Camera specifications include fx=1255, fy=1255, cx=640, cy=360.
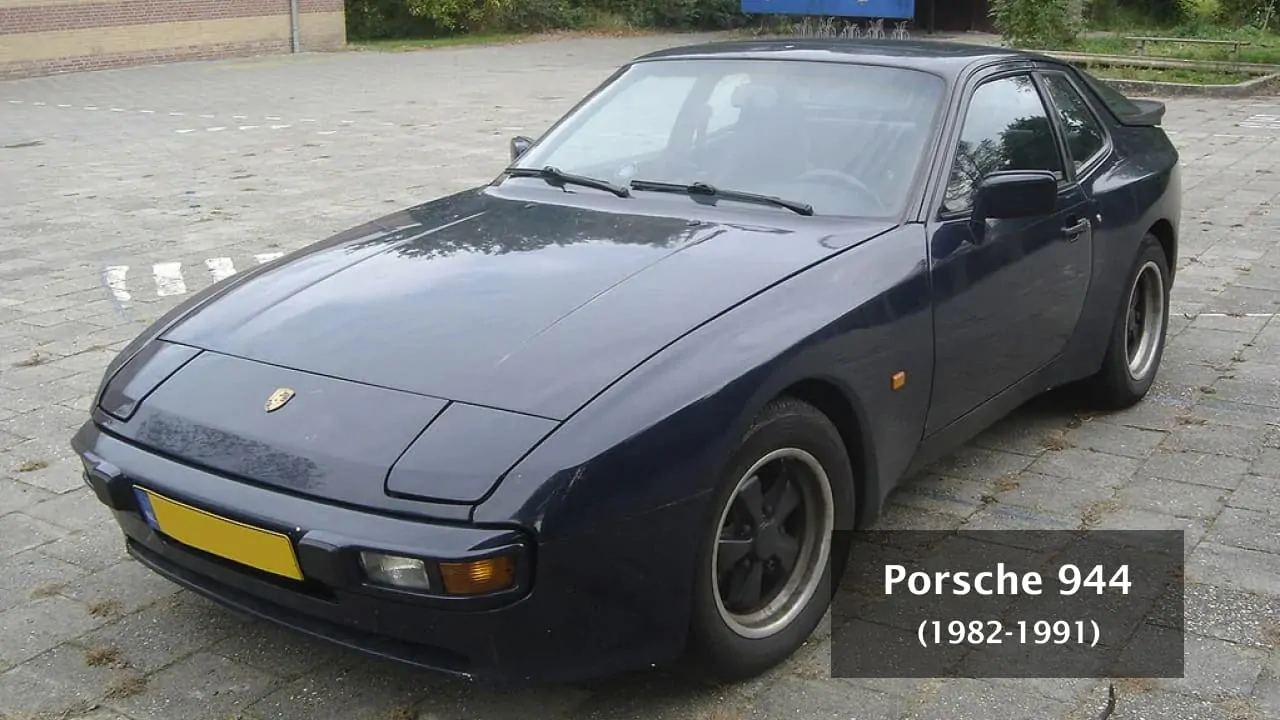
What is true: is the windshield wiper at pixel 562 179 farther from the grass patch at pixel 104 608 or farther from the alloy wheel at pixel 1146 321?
the alloy wheel at pixel 1146 321

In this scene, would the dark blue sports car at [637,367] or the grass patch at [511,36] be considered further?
the grass patch at [511,36]

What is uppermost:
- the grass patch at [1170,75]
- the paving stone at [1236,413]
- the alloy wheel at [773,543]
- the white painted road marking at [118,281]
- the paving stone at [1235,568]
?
the grass patch at [1170,75]

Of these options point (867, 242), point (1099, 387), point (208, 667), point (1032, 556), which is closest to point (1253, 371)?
point (1099, 387)

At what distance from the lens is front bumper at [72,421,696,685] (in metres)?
2.51

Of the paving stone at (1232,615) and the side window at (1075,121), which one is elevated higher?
the side window at (1075,121)

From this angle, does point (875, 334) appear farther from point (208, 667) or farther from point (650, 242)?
point (208, 667)

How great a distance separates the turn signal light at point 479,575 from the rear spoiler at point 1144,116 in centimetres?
357

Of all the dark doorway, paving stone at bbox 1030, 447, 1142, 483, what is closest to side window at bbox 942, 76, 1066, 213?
paving stone at bbox 1030, 447, 1142, 483

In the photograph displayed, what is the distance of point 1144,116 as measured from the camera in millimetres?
5203

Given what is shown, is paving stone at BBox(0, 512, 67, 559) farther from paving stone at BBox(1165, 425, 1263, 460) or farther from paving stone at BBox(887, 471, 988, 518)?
paving stone at BBox(1165, 425, 1263, 460)

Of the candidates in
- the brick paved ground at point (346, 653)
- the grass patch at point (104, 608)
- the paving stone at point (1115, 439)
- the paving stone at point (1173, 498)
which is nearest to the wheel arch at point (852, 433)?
the brick paved ground at point (346, 653)

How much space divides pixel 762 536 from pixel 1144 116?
318 cm

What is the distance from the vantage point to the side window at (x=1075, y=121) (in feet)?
14.9

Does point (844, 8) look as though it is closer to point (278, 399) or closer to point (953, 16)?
point (953, 16)
